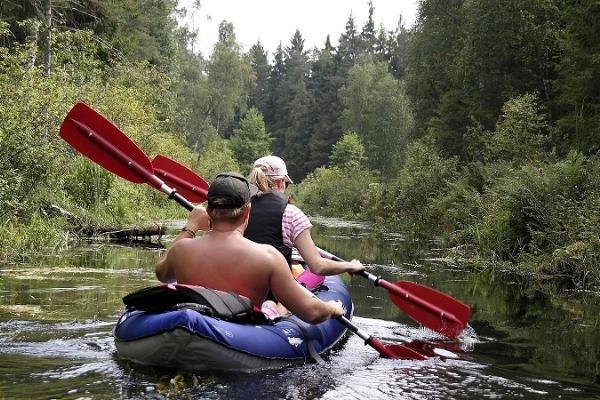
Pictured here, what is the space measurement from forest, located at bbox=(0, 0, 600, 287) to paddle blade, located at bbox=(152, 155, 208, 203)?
2.83m

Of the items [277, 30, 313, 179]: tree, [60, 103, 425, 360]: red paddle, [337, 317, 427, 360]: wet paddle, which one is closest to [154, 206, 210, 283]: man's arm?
[337, 317, 427, 360]: wet paddle

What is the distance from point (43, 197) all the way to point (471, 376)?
8557 mm

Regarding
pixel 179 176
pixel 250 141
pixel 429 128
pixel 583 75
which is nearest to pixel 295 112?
pixel 250 141

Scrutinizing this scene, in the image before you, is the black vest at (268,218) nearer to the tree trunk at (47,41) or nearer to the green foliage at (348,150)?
the tree trunk at (47,41)

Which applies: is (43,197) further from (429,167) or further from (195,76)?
(195,76)

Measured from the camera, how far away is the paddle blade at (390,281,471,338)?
21.2ft

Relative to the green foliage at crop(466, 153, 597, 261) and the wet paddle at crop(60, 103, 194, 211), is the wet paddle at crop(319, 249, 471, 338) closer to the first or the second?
the wet paddle at crop(60, 103, 194, 211)

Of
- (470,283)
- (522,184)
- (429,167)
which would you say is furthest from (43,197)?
(429,167)

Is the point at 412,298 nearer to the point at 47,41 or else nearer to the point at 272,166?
the point at 272,166

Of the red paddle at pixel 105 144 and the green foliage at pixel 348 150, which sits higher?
the green foliage at pixel 348 150

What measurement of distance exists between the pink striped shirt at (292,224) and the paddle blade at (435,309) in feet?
4.37

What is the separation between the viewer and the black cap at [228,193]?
4316 mm

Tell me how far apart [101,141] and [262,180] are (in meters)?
2.28

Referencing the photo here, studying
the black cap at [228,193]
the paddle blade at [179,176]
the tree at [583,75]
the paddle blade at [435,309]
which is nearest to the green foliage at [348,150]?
the tree at [583,75]
